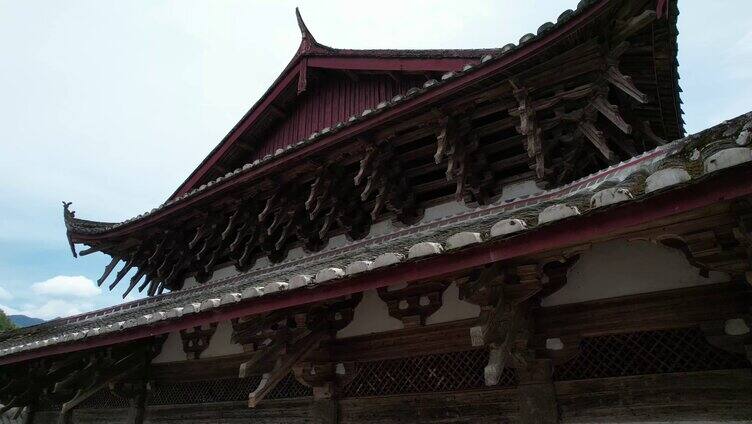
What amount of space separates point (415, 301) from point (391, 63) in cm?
410

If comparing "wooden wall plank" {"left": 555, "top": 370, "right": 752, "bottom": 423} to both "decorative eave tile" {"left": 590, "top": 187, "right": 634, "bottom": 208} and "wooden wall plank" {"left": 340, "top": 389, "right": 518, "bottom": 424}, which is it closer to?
"wooden wall plank" {"left": 340, "top": 389, "right": 518, "bottom": 424}

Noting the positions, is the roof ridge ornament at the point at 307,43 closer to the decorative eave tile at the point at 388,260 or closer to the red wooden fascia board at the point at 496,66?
the red wooden fascia board at the point at 496,66

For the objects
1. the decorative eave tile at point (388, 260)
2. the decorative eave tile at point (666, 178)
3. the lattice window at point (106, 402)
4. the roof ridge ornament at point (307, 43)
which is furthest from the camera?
the roof ridge ornament at point (307, 43)

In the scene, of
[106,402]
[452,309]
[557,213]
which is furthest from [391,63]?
[106,402]

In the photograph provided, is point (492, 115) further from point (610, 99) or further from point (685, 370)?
point (685, 370)

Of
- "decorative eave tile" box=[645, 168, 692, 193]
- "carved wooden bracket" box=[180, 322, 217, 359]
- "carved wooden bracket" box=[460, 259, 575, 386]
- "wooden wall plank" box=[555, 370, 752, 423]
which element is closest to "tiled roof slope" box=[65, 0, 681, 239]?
"carved wooden bracket" box=[180, 322, 217, 359]

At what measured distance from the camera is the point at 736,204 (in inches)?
117

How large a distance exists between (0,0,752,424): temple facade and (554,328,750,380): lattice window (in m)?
0.02

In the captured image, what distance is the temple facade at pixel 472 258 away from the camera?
348 cm

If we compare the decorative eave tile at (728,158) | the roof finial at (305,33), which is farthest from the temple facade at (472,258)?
the roof finial at (305,33)

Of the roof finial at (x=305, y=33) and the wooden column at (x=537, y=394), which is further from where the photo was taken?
the roof finial at (x=305, y=33)

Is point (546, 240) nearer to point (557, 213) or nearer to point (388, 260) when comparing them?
point (557, 213)

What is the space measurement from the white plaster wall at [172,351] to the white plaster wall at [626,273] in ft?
18.9

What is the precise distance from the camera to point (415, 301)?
211 inches
